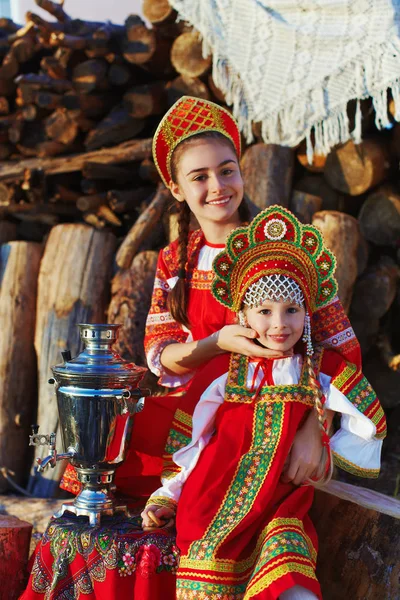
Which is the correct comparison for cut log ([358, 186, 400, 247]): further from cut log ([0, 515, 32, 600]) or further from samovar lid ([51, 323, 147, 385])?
cut log ([0, 515, 32, 600])

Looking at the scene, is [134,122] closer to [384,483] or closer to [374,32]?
[374,32]

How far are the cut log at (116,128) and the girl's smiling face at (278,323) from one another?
7.33 ft

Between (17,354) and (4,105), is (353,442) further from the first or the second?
(4,105)

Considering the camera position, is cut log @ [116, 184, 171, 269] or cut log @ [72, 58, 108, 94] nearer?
cut log @ [116, 184, 171, 269]

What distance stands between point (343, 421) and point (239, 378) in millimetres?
330

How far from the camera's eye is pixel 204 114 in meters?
2.55

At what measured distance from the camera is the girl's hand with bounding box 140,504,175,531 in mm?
2164

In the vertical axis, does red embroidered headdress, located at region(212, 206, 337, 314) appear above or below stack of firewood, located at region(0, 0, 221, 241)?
below

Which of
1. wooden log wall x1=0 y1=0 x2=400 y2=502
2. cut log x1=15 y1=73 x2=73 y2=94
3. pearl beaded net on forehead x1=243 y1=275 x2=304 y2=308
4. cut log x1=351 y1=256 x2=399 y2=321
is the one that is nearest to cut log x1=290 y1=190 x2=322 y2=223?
wooden log wall x1=0 y1=0 x2=400 y2=502

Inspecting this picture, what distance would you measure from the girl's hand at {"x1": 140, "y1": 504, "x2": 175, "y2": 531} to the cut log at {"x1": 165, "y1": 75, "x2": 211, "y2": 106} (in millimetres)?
2323

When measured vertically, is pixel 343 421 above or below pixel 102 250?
below

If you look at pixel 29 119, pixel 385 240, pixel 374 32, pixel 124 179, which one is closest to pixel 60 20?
pixel 29 119

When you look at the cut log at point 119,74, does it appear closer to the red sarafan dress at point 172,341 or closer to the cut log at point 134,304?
the cut log at point 134,304

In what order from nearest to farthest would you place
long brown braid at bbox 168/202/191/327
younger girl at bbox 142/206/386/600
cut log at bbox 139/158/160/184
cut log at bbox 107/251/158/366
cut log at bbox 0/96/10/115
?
younger girl at bbox 142/206/386/600, long brown braid at bbox 168/202/191/327, cut log at bbox 107/251/158/366, cut log at bbox 139/158/160/184, cut log at bbox 0/96/10/115
